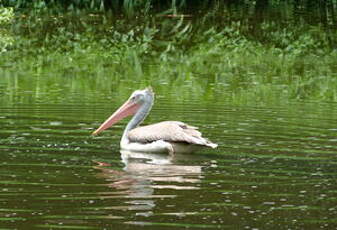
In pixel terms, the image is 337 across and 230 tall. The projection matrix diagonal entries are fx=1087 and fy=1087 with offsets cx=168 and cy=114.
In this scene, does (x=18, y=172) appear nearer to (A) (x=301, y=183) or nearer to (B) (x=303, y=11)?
(A) (x=301, y=183)

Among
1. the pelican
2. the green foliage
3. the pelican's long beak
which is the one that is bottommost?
the pelican

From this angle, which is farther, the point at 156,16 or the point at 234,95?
the point at 156,16

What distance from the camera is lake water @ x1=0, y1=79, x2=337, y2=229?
8.84m

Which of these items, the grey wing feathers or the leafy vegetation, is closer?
the grey wing feathers

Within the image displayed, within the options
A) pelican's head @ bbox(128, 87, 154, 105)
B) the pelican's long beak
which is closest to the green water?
the pelican's long beak

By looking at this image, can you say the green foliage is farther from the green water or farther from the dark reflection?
the dark reflection

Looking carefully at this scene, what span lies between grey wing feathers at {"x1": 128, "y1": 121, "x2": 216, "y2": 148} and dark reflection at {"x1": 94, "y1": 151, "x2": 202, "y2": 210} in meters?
0.22

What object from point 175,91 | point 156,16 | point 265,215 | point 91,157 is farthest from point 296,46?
point 265,215

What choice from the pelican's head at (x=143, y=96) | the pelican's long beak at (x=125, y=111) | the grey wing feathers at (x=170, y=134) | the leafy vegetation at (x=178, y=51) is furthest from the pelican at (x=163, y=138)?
the leafy vegetation at (x=178, y=51)

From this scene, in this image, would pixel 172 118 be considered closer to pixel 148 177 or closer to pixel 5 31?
pixel 148 177

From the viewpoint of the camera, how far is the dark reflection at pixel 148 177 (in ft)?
31.4

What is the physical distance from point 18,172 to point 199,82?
8.83 m

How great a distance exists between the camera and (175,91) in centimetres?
1753

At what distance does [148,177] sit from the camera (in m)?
10.6
